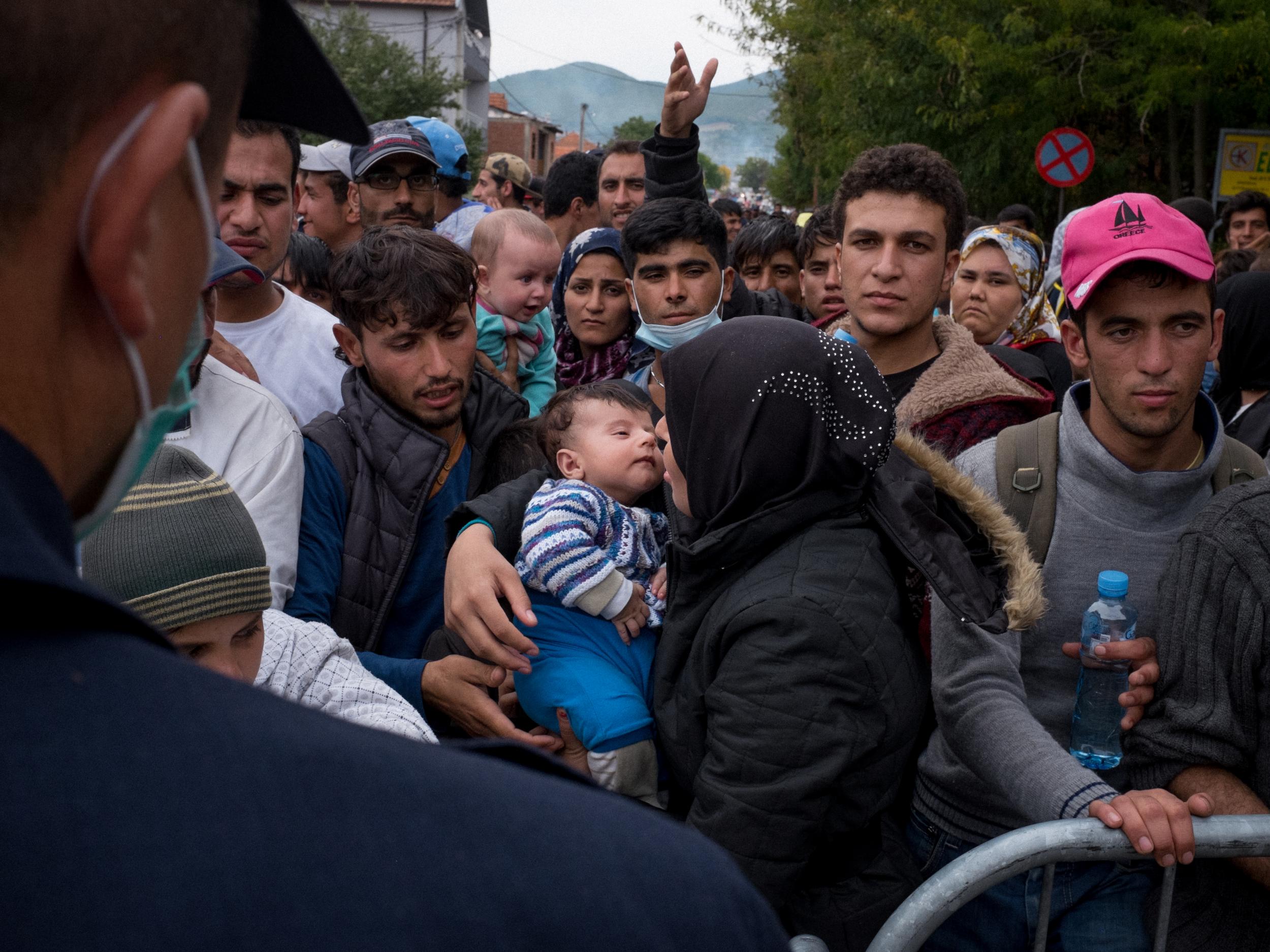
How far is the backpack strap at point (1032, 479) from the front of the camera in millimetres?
2709

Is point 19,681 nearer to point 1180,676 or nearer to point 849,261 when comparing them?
point 1180,676

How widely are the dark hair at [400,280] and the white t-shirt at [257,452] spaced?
0.46m

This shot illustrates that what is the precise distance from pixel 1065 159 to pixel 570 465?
11.8 m

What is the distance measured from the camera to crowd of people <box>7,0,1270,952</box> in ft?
2.03

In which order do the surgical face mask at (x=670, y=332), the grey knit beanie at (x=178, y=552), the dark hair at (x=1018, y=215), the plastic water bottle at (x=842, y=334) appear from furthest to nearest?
1. the dark hair at (x=1018, y=215)
2. the surgical face mask at (x=670, y=332)
3. the plastic water bottle at (x=842, y=334)
4. the grey knit beanie at (x=178, y=552)

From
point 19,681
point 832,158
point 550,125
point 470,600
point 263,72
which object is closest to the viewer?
point 19,681

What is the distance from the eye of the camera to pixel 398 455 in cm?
Result: 313

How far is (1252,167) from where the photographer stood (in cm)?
1440

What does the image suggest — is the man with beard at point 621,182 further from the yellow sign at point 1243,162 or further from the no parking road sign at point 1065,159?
the yellow sign at point 1243,162

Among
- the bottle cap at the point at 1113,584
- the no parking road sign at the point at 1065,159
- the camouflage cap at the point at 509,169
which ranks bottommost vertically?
the bottle cap at the point at 1113,584

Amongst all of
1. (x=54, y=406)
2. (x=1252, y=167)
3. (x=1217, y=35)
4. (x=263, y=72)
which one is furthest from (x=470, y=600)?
(x=1252, y=167)

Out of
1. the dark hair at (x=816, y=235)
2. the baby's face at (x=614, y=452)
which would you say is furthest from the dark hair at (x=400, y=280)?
the dark hair at (x=816, y=235)

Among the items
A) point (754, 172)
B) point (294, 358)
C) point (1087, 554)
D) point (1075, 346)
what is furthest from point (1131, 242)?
point (754, 172)

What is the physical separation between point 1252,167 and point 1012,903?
589 inches
